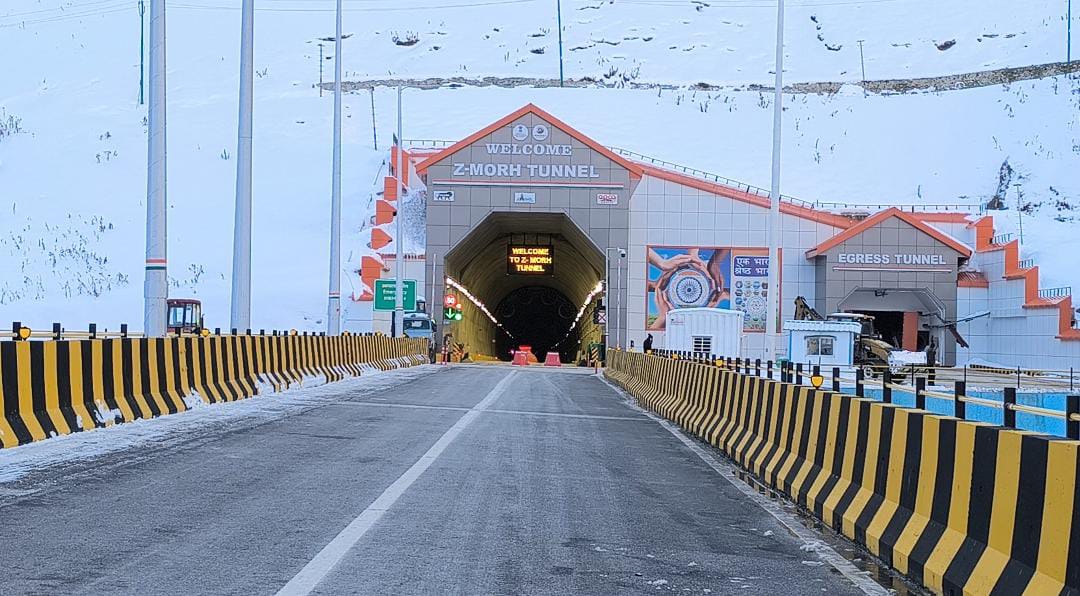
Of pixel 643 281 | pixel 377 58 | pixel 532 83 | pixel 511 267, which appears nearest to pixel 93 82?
pixel 377 58

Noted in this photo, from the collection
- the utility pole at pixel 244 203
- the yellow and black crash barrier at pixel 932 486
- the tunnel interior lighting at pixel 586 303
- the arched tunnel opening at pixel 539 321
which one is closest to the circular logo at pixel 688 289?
the tunnel interior lighting at pixel 586 303

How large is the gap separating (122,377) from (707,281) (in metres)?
43.9

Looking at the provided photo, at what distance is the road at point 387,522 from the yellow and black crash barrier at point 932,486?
0.55 meters

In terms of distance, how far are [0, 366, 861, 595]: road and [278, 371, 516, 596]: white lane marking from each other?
0.02 metres

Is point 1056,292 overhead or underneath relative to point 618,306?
overhead

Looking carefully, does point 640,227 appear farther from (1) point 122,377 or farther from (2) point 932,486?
(2) point 932,486

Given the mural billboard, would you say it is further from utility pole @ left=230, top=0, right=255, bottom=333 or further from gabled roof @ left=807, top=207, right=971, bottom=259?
utility pole @ left=230, top=0, right=255, bottom=333

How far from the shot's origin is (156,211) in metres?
19.8

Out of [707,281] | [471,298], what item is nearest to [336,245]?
[707,281]

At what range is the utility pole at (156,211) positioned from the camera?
19.7 m

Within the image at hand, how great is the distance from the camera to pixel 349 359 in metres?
34.1

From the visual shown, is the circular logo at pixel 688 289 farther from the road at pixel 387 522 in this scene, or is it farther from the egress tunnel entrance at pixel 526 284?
the road at pixel 387 522

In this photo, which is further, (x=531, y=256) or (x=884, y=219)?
(x=531, y=256)

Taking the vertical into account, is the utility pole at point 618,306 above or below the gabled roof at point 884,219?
below
